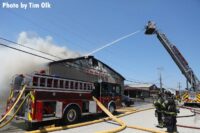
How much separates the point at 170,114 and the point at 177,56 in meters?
14.8

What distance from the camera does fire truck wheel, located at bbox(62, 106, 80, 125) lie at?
1173 cm

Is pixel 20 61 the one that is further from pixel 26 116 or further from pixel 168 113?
pixel 168 113

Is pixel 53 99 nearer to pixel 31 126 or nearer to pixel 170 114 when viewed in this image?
pixel 31 126

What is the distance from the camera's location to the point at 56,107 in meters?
11.1

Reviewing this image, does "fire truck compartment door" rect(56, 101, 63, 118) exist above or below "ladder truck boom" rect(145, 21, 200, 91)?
below

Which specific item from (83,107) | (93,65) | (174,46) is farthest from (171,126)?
(93,65)

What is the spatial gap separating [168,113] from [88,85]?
529 centimetres

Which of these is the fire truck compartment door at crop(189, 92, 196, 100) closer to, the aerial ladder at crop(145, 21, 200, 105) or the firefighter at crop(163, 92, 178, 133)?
the aerial ladder at crop(145, 21, 200, 105)

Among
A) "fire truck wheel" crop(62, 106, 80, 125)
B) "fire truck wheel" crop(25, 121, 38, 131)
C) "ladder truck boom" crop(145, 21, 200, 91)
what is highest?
"ladder truck boom" crop(145, 21, 200, 91)

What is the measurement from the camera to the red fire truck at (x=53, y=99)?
10.3m

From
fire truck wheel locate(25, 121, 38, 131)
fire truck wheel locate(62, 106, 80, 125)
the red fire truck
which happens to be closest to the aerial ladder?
the red fire truck

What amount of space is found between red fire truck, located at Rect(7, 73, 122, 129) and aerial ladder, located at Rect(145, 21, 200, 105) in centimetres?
1093

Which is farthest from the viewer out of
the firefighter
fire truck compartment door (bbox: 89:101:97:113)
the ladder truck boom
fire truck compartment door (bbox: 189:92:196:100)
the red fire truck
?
fire truck compartment door (bbox: 189:92:196:100)

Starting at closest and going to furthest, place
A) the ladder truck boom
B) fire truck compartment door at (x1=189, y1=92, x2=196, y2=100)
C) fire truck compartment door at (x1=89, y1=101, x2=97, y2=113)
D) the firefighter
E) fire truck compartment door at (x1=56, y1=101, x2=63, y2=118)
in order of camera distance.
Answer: the firefighter, fire truck compartment door at (x1=56, y1=101, x2=63, y2=118), fire truck compartment door at (x1=89, y1=101, x2=97, y2=113), the ladder truck boom, fire truck compartment door at (x1=189, y1=92, x2=196, y2=100)
